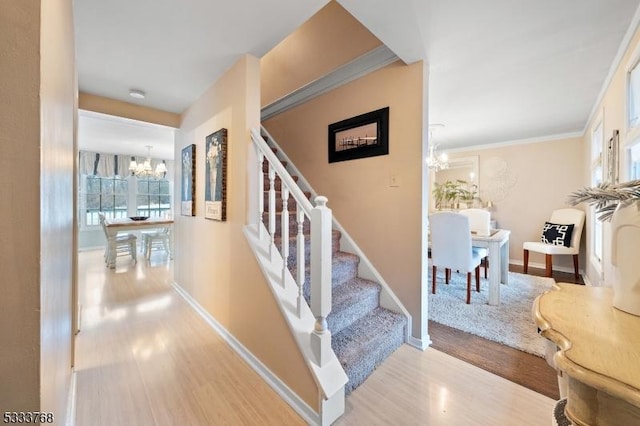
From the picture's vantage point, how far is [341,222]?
256cm

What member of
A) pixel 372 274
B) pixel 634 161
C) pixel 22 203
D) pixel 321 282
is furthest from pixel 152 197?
pixel 634 161

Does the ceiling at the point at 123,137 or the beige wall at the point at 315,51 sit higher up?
the beige wall at the point at 315,51

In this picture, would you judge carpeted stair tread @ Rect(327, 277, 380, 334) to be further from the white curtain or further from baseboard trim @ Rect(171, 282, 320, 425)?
the white curtain

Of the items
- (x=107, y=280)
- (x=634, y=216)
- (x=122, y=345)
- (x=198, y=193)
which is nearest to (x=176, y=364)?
(x=122, y=345)

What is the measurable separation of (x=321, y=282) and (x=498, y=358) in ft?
5.23

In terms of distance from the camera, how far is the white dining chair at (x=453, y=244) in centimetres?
270

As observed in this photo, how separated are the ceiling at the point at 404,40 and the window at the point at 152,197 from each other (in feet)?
15.5

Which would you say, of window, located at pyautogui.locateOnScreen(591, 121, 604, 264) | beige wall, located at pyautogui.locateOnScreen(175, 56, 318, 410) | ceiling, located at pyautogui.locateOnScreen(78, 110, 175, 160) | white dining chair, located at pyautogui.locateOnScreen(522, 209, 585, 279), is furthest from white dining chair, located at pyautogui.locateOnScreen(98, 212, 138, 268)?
window, located at pyautogui.locateOnScreen(591, 121, 604, 264)

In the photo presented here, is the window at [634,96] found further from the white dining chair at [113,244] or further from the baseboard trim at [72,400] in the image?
the white dining chair at [113,244]

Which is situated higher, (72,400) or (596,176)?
(596,176)

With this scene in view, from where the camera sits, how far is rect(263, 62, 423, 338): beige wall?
1.98 m

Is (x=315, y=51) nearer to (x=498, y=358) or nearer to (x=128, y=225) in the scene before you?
(x=498, y=358)

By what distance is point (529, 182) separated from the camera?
441 cm

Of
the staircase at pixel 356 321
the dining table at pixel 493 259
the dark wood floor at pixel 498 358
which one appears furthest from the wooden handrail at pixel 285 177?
the dining table at pixel 493 259
